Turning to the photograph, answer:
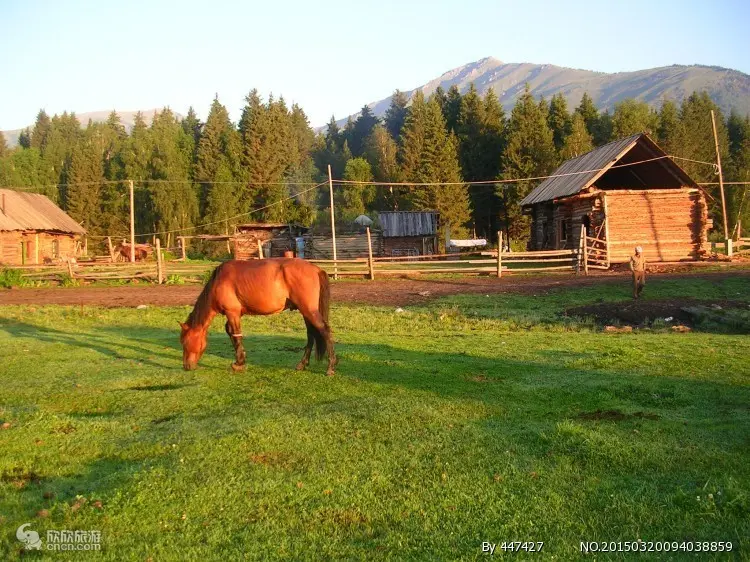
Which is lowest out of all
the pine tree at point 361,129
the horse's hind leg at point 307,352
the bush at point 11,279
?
the horse's hind leg at point 307,352

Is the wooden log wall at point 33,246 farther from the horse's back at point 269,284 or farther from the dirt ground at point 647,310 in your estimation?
the dirt ground at point 647,310

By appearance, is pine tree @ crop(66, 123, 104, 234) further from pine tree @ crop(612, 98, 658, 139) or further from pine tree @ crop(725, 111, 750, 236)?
pine tree @ crop(725, 111, 750, 236)

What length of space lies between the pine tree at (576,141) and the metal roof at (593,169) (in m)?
20.6

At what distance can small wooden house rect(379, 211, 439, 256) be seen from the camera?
45.6 m

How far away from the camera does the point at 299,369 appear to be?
929 cm

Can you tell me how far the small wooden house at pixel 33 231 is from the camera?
40.9m

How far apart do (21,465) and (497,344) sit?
28.6 ft

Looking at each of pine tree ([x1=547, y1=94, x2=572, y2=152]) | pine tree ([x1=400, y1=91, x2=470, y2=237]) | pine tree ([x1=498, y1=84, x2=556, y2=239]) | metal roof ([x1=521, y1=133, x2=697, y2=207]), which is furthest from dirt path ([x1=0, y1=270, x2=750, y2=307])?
pine tree ([x1=547, y1=94, x2=572, y2=152])

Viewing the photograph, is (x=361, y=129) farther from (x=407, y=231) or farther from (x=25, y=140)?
(x=407, y=231)

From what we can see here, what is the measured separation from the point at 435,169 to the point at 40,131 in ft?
253

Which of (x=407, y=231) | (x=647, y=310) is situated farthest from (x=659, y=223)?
(x=407, y=231)

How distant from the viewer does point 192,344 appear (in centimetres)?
942

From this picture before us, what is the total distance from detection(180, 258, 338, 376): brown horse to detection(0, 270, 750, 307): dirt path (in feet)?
34.4

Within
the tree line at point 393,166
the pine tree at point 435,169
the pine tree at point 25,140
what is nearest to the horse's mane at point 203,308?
the pine tree at point 435,169
